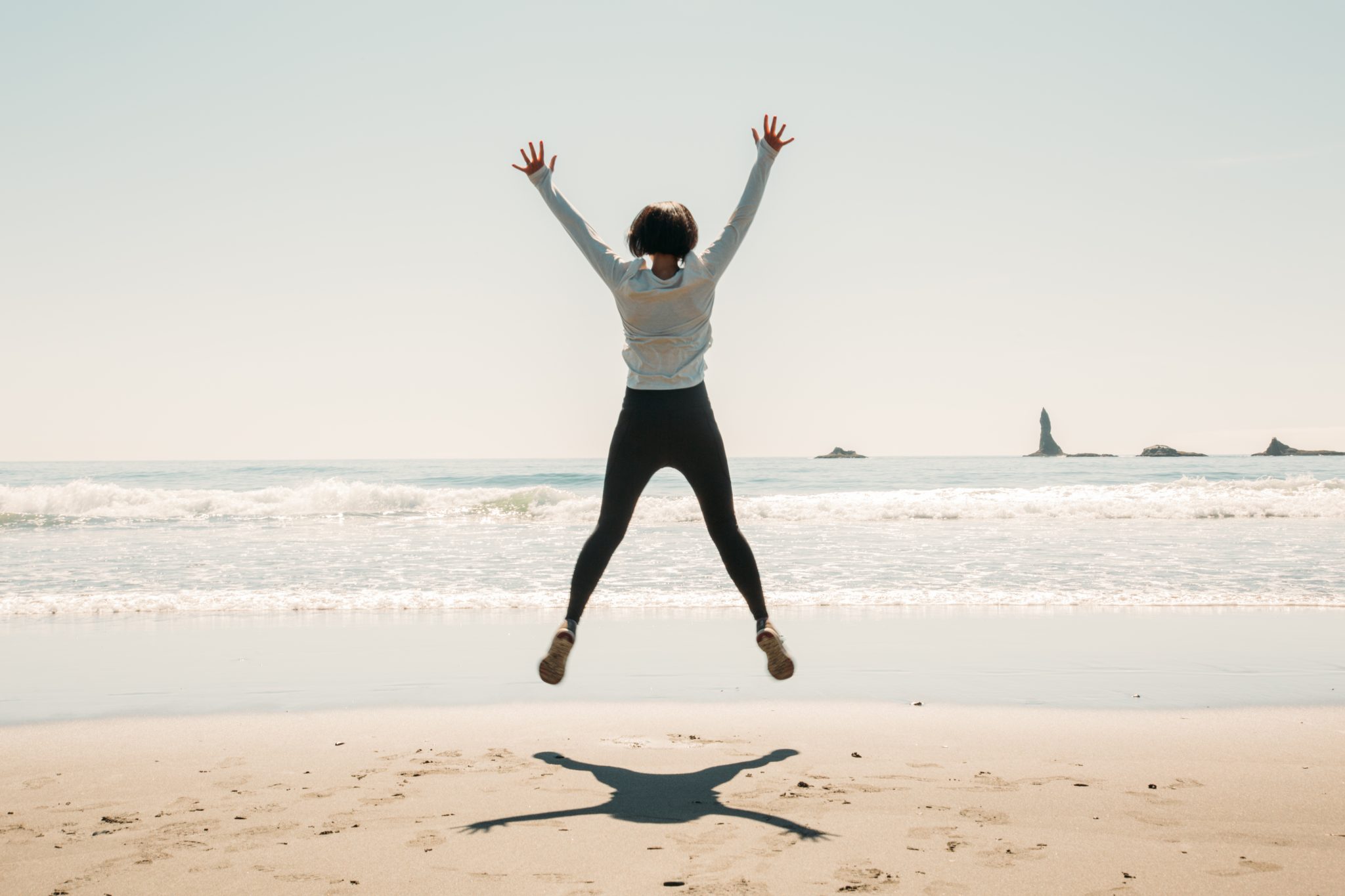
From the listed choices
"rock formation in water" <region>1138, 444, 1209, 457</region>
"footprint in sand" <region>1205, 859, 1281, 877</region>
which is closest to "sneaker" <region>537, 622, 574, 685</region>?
"footprint in sand" <region>1205, 859, 1281, 877</region>

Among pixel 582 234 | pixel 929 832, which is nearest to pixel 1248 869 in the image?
pixel 929 832

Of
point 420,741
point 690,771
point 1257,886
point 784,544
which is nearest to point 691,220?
point 690,771

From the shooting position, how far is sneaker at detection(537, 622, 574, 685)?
344cm

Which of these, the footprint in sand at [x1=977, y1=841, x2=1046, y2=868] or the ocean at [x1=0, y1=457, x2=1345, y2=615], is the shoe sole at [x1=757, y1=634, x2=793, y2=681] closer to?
the footprint in sand at [x1=977, y1=841, x2=1046, y2=868]

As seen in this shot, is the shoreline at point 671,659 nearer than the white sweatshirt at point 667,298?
No

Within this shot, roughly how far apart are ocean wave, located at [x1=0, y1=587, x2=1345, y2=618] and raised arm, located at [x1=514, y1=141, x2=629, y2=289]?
465cm

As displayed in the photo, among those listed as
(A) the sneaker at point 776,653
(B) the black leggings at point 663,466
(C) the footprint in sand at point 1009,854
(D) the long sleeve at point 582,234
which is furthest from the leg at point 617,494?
(C) the footprint in sand at point 1009,854

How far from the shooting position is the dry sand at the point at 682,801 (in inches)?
98.2

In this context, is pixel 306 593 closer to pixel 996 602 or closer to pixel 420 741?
pixel 420 741

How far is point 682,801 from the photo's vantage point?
3.14 metres

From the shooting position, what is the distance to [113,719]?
4406 millimetres

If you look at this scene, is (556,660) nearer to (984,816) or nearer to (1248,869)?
(984,816)

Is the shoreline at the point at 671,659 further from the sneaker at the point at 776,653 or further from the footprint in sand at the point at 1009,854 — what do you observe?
the footprint in sand at the point at 1009,854

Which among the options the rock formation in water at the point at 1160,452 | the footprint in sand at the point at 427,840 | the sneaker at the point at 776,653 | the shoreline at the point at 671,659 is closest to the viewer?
the footprint in sand at the point at 427,840
